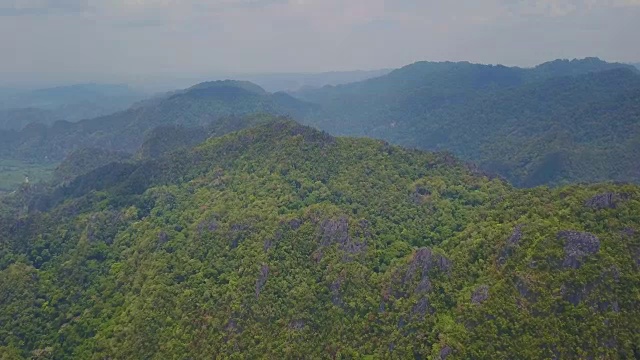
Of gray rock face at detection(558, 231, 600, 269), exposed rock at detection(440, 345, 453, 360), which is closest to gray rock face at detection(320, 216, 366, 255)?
exposed rock at detection(440, 345, 453, 360)

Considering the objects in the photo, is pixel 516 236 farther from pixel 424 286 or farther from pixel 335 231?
pixel 335 231

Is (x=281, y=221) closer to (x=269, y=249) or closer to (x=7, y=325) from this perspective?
(x=269, y=249)

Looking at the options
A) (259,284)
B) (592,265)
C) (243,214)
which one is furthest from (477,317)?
(243,214)

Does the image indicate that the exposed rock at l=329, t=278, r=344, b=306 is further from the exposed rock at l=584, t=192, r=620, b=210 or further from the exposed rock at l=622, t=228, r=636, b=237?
the exposed rock at l=622, t=228, r=636, b=237

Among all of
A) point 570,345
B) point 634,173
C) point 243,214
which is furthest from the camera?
point 634,173

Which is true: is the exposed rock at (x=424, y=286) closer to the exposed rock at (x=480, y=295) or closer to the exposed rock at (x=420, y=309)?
the exposed rock at (x=420, y=309)

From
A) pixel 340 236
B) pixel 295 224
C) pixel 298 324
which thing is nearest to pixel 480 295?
pixel 340 236
